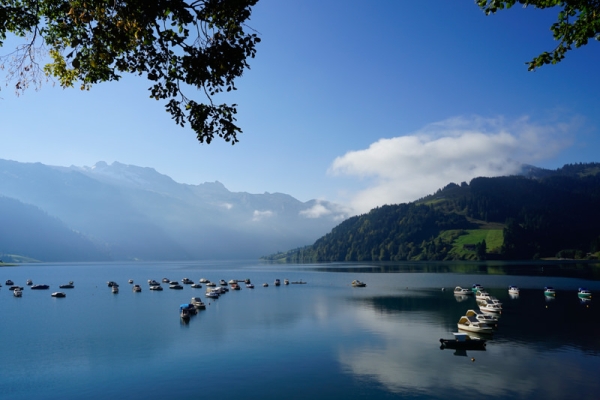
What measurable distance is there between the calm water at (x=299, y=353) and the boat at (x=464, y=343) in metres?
1.71

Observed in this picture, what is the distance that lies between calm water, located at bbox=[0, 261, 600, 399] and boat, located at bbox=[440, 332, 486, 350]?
5.60 feet

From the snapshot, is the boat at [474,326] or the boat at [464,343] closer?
the boat at [464,343]

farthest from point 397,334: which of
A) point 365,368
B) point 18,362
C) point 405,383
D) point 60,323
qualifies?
point 60,323

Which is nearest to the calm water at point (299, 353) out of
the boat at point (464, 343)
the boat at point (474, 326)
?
the boat at point (464, 343)

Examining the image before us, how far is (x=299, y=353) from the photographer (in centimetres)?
6125

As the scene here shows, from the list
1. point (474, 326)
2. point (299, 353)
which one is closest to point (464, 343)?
point (474, 326)

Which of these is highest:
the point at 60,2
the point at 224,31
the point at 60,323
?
the point at 60,2

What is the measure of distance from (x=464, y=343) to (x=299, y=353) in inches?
1017

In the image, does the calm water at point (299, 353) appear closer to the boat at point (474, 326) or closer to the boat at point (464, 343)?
the boat at point (464, 343)

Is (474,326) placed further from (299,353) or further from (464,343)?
(299,353)

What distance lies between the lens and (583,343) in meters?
64.1

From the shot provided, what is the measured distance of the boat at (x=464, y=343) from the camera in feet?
202

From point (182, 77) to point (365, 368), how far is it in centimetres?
4602

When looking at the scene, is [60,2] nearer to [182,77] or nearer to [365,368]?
[182,77]
